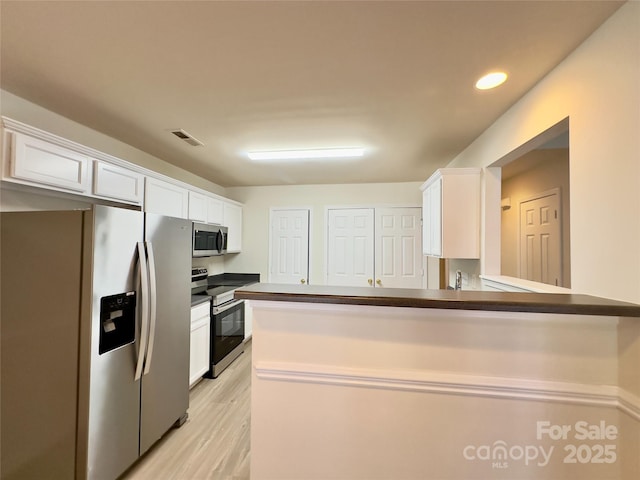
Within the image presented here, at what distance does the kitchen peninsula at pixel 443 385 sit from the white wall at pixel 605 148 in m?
0.19

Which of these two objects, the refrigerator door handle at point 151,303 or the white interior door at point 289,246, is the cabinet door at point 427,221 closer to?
the white interior door at point 289,246

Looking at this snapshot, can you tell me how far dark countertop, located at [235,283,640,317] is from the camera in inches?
38.3

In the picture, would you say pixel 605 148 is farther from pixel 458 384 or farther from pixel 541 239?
pixel 541 239

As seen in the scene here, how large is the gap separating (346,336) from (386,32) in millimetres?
1380

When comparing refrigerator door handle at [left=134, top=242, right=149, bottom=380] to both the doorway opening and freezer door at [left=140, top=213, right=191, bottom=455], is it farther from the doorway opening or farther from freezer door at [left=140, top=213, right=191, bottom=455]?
the doorway opening

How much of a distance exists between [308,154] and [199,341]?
7.53 ft

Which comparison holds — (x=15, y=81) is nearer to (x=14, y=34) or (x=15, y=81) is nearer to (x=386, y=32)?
(x=14, y=34)

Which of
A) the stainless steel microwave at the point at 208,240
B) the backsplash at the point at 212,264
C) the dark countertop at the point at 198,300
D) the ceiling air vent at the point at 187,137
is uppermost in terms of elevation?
the ceiling air vent at the point at 187,137

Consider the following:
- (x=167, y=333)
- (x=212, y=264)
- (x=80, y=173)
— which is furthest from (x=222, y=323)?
(x=80, y=173)

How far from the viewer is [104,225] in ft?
5.13

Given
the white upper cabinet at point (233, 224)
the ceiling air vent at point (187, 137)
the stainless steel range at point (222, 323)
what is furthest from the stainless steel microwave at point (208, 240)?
the ceiling air vent at point (187, 137)

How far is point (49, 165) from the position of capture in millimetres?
1671

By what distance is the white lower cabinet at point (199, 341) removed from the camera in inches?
106

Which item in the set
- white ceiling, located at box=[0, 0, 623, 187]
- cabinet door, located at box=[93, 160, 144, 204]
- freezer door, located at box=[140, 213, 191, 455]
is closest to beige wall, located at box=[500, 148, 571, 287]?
white ceiling, located at box=[0, 0, 623, 187]
